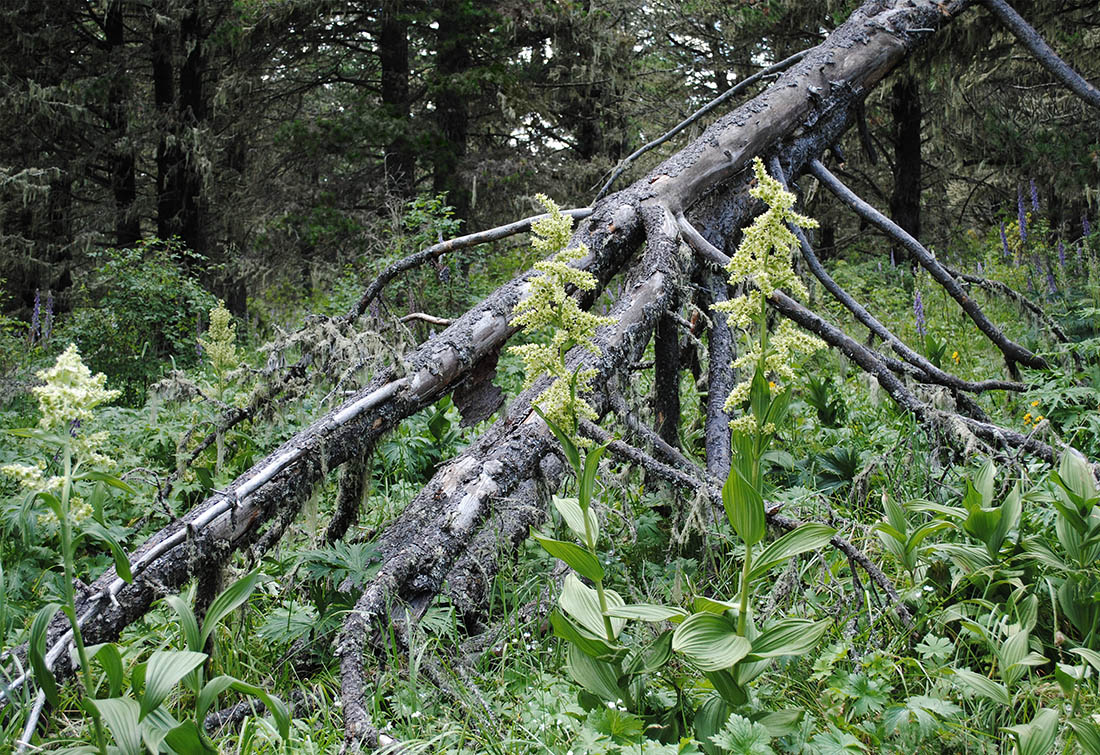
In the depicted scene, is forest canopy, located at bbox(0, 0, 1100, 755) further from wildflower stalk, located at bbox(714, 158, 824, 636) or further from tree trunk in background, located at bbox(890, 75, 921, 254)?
tree trunk in background, located at bbox(890, 75, 921, 254)

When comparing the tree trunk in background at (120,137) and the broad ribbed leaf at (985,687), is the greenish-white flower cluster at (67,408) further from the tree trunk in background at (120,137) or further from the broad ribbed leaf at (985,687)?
the tree trunk in background at (120,137)

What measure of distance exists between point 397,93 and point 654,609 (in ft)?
39.7

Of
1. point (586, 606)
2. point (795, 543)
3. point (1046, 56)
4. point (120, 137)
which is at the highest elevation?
point (120, 137)

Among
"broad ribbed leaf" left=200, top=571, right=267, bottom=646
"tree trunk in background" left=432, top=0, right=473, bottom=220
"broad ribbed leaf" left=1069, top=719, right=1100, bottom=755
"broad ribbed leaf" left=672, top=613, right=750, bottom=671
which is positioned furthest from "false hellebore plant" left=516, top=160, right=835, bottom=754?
"tree trunk in background" left=432, top=0, right=473, bottom=220

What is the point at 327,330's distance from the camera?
10.1ft

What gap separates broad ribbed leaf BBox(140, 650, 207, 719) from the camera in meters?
1.52

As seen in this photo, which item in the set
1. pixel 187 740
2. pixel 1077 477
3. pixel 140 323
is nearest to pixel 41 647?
pixel 187 740

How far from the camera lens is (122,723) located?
1.51m

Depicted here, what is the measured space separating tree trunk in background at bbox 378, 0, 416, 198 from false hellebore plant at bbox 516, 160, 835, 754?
1024cm

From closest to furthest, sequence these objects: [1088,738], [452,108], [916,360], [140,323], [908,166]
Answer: [1088,738] < [916,360] < [140,323] < [908,166] < [452,108]

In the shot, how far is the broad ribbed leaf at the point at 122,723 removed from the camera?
4.91ft

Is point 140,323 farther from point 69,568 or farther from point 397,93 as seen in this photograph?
point 69,568

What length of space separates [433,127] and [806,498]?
34.2ft

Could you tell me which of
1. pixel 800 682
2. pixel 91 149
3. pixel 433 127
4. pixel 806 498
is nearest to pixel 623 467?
pixel 806 498
